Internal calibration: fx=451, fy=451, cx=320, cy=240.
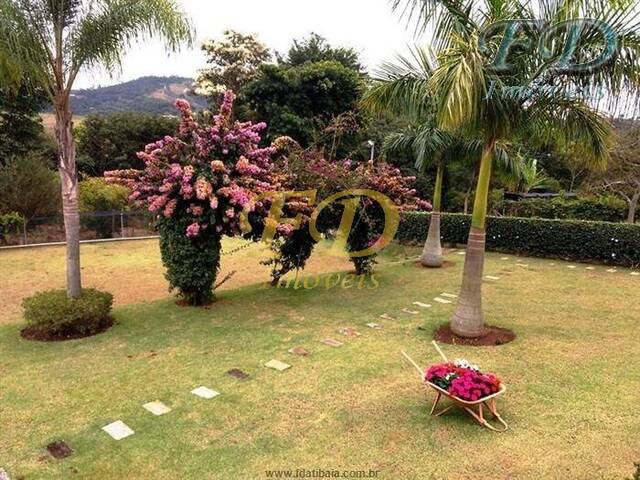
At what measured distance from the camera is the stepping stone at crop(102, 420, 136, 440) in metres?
3.69

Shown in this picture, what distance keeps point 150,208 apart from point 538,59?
18.1 feet

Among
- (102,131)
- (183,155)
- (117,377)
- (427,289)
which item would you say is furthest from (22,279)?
(102,131)

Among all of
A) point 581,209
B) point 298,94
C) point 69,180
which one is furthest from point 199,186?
point 298,94

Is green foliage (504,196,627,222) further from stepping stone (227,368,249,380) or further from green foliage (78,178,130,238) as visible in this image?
stepping stone (227,368,249,380)

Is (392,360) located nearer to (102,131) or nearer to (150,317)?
(150,317)

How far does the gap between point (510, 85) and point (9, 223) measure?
1462 centimetres

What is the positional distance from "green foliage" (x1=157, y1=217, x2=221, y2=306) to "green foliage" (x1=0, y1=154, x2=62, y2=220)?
10029 mm

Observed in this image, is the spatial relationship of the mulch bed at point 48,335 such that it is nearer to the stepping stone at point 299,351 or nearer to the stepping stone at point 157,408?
the stepping stone at point 157,408

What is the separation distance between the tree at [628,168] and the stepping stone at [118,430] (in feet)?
53.7

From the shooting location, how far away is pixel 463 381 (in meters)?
3.73

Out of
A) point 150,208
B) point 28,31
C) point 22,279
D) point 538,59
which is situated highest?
point 28,31

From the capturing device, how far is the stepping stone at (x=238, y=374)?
482 centimetres

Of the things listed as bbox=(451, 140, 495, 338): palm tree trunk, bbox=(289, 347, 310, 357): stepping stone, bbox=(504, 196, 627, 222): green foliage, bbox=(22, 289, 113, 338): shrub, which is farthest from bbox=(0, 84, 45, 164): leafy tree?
bbox=(504, 196, 627, 222): green foliage

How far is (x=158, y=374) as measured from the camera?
496cm
